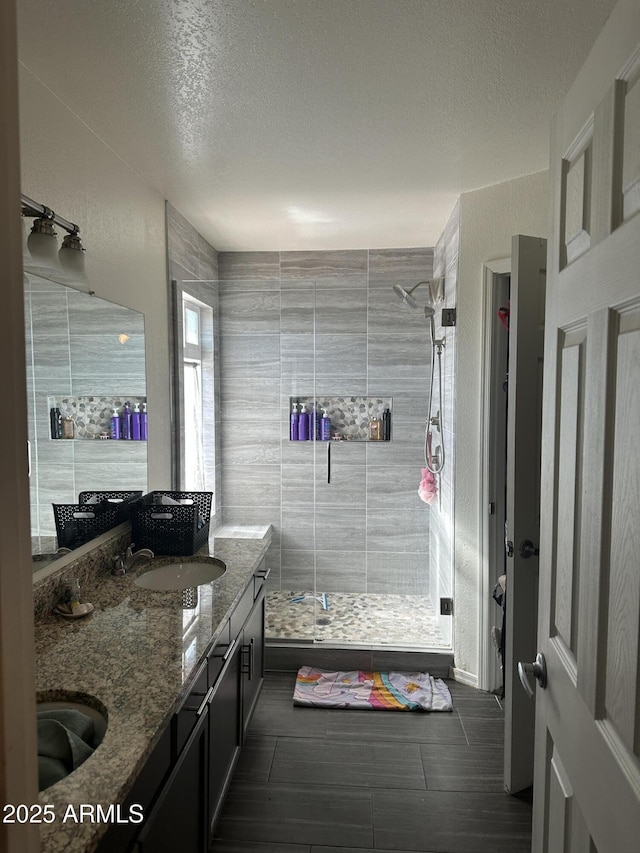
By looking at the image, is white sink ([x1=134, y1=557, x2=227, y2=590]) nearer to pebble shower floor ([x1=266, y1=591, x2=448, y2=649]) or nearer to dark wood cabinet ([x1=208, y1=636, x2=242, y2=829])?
dark wood cabinet ([x1=208, y1=636, x2=242, y2=829])

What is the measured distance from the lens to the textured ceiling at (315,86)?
164 cm

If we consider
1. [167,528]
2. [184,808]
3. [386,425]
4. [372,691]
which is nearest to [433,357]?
[386,425]

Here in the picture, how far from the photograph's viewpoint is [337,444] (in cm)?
411

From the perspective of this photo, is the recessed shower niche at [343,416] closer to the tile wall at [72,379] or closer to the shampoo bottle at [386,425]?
the shampoo bottle at [386,425]

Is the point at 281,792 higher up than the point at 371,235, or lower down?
lower down

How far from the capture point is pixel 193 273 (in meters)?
3.78

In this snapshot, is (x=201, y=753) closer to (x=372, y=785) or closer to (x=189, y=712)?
(x=189, y=712)

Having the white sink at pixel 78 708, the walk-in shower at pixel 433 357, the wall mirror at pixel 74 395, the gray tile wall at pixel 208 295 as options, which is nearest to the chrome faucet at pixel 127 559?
the wall mirror at pixel 74 395

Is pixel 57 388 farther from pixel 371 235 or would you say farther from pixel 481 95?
pixel 371 235

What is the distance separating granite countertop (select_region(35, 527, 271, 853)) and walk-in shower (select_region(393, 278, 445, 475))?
1.83m

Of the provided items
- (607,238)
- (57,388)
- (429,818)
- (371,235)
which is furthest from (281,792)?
(371,235)

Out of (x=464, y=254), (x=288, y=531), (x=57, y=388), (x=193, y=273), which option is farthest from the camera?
(x=288, y=531)

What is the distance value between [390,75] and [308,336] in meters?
2.04

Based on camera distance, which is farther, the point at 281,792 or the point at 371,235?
the point at 371,235
